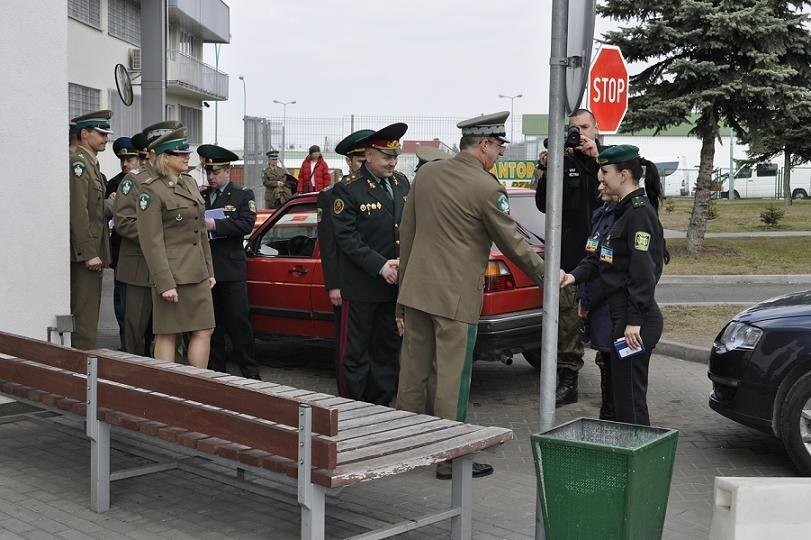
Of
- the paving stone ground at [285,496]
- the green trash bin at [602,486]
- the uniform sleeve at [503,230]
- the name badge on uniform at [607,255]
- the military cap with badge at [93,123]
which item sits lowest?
the paving stone ground at [285,496]

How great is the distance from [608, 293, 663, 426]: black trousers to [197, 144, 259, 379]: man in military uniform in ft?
11.7

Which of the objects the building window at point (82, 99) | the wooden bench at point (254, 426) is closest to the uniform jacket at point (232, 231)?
the wooden bench at point (254, 426)

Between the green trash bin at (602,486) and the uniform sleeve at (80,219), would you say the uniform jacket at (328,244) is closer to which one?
the uniform sleeve at (80,219)

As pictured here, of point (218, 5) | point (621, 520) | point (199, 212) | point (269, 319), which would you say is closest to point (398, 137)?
point (199, 212)

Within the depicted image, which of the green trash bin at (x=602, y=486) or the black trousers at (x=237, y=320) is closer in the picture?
the green trash bin at (x=602, y=486)

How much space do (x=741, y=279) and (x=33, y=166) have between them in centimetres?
1227

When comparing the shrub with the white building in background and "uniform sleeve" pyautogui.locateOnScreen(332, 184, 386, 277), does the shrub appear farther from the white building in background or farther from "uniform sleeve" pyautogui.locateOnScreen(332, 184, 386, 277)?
"uniform sleeve" pyautogui.locateOnScreen(332, 184, 386, 277)

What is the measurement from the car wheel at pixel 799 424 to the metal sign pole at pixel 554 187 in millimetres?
2318

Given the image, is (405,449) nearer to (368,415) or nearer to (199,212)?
(368,415)

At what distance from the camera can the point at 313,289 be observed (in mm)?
8859

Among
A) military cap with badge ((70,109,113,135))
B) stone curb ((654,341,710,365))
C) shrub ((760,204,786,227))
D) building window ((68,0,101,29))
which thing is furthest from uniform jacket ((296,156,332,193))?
military cap with badge ((70,109,113,135))

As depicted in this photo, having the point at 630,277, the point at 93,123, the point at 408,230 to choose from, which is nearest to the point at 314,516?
the point at 408,230

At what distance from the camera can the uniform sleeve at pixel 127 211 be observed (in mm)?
7824

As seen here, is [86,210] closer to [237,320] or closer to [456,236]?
[237,320]
